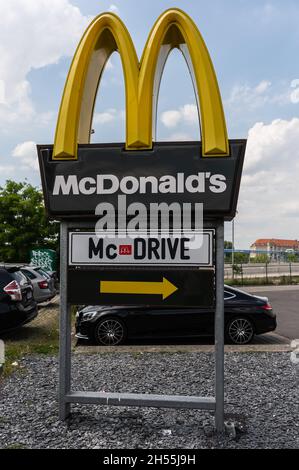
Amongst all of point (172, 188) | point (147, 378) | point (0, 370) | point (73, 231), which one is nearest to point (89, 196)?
point (73, 231)

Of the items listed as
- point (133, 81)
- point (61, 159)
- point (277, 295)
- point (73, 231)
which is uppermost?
point (133, 81)

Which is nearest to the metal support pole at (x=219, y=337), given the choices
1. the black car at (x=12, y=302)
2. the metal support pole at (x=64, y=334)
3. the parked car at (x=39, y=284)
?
the metal support pole at (x=64, y=334)

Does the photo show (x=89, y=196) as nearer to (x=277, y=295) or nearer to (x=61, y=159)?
(x=61, y=159)

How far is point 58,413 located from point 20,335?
17.9 ft

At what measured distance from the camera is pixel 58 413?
15.5 ft

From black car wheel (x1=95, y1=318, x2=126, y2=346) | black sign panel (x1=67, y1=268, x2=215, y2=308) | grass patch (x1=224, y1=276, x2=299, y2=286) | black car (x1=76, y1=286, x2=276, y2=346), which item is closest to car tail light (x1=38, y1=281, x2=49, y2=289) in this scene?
black car (x1=76, y1=286, x2=276, y2=346)

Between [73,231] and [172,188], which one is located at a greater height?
[172,188]

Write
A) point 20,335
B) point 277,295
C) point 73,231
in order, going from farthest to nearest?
point 277,295, point 20,335, point 73,231

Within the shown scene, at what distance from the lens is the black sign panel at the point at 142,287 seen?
14.7 ft

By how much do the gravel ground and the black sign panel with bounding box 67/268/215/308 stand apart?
1255mm

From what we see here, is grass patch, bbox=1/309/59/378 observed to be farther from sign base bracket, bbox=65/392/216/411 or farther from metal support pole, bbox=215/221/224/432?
metal support pole, bbox=215/221/224/432

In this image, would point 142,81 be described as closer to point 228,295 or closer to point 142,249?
point 142,249

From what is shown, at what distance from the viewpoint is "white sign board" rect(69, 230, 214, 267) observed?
14.8 ft

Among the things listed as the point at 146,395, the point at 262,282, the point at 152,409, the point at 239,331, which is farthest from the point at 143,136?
the point at 262,282
